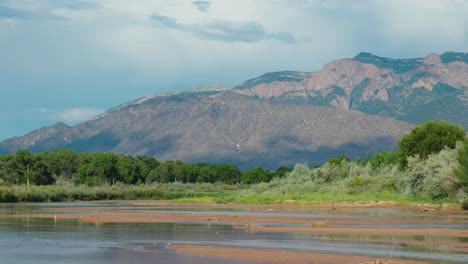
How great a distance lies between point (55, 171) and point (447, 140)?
120 metres

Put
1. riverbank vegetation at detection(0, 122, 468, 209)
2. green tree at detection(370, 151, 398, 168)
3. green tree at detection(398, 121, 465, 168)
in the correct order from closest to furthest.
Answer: riverbank vegetation at detection(0, 122, 468, 209) → green tree at detection(398, 121, 465, 168) → green tree at detection(370, 151, 398, 168)

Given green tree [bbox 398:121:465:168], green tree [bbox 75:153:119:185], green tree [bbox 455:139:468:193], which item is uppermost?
green tree [bbox 398:121:465:168]

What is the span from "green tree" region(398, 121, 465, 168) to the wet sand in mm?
73285

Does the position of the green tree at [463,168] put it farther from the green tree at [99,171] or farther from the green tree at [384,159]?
the green tree at [99,171]

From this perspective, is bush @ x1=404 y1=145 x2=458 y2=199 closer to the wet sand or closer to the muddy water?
the muddy water

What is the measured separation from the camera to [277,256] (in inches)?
1173

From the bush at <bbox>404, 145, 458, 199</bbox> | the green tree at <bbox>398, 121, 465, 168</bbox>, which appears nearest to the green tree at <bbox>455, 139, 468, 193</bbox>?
the bush at <bbox>404, 145, 458, 199</bbox>

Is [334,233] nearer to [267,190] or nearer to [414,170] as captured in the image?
[414,170]

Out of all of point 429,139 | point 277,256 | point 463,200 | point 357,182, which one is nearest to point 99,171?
point 357,182

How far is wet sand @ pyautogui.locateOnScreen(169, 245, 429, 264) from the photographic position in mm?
27848

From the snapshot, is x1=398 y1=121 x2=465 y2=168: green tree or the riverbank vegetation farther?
x1=398 y1=121 x2=465 y2=168: green tree

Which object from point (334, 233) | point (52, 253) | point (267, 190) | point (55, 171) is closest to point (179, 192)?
point (267, 190)

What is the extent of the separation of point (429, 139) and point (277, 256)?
7725 centimetres

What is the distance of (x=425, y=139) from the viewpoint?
103 metres
